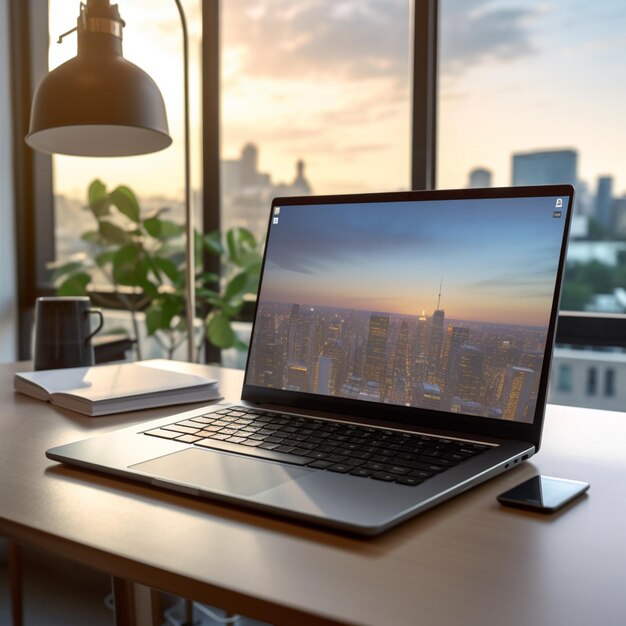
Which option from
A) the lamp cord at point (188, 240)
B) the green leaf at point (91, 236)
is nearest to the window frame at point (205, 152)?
the green leaf at point (91, 236)

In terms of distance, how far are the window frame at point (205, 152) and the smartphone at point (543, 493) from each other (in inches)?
55.6

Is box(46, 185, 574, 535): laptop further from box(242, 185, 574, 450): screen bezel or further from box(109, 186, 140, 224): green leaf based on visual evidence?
box(109, 186, 140, 224): green leaf

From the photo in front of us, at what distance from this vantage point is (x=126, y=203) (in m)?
2.54

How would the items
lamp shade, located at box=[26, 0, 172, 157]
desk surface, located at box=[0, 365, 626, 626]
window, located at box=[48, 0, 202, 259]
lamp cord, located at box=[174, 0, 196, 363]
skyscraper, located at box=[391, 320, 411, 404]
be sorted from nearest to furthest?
desk surface, located at box=[0, 365, 626, 626] < skyscraper, located at box=[391, 320, 411, 404] < lamp shade, located at box=[26, 0, 172, 157] < lamp cord, located at box=[174, 0, 196, 363] < window, located at box=[48, 0, 202, 259]

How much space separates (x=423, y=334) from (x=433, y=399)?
7 centimetres

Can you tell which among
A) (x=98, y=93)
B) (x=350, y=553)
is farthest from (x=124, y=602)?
(x=98, y=93)

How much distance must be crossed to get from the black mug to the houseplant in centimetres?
118

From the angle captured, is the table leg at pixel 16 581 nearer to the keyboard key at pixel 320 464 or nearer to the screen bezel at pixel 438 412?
the screen bezel at pixel 438 412

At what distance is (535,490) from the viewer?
62 centimetres

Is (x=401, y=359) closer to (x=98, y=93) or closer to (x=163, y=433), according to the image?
(x=163, y=433)

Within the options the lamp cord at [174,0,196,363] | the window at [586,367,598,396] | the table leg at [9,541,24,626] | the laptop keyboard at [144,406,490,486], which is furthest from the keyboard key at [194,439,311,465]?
the window at [586,367,598,396]

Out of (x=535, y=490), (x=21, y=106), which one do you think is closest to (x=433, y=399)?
(x=535, y=490)

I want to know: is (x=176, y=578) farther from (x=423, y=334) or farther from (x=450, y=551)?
(x=423, y=334)

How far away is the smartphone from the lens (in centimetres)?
58
